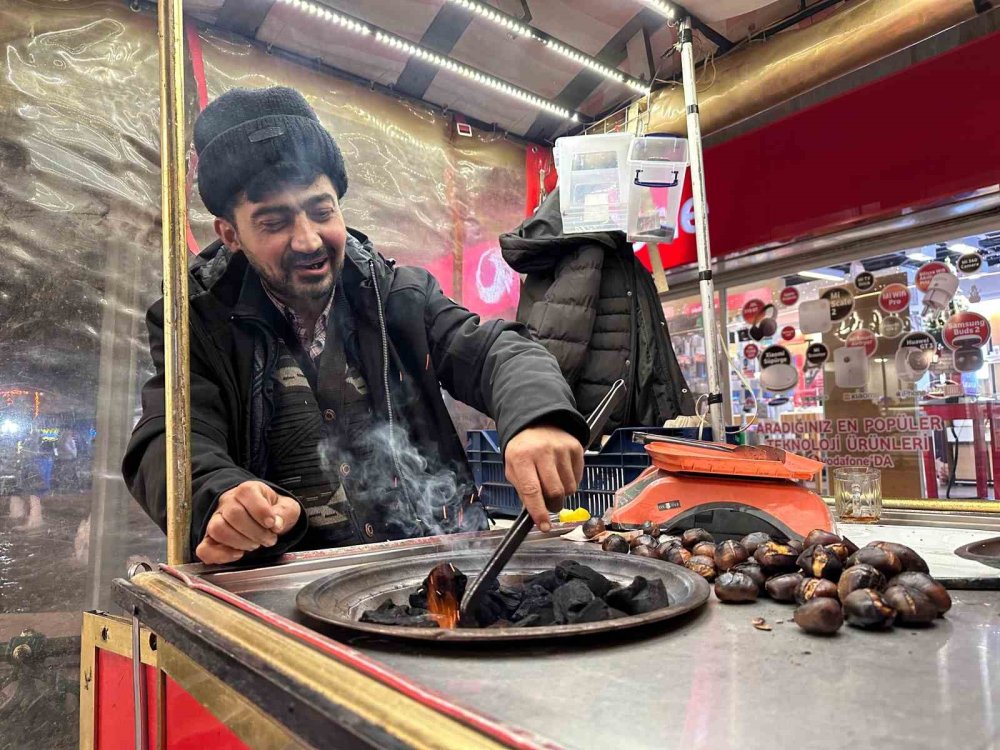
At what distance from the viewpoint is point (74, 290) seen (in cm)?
236

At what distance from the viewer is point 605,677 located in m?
0.57

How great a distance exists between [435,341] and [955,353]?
3231 mm

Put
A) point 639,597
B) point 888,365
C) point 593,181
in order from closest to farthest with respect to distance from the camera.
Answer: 1. point 639,597
2. point 593,181
3. point 888,365

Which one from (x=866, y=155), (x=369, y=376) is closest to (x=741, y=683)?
(x=369, y=376)

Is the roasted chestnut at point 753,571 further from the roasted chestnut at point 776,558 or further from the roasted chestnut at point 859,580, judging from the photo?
the roasted chestnut at point 859,580

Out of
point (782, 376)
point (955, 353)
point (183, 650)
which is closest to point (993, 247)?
point (955, 353)

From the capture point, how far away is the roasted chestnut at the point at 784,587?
32.1 inches

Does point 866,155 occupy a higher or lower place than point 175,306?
higher

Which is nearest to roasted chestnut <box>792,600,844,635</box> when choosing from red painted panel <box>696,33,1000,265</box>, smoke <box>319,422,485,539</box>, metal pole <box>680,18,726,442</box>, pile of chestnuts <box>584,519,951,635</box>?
pile of chestnuts <box>584,519,951,635</box>

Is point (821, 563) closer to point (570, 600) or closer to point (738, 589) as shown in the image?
point (738, 589)

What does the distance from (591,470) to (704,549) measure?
982mm

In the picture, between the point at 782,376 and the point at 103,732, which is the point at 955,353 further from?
the point at 103,732

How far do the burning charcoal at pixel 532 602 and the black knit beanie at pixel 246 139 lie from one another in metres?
Result: 1.05

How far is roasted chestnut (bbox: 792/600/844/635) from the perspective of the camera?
2.19 ft
